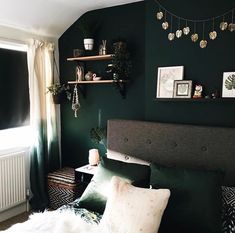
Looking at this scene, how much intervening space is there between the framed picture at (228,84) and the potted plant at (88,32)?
163 cm

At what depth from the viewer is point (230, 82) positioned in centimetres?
242

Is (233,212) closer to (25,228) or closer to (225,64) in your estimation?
(225,64)

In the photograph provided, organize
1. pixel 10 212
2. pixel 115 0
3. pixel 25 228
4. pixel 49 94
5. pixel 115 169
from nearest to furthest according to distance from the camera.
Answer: pixel 25 228, pixel 115 169, pixel 115 0, pixel 10 212, pixel 49 94

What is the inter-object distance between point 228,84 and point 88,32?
1.76 meters

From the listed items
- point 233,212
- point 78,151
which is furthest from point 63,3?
point 233,212

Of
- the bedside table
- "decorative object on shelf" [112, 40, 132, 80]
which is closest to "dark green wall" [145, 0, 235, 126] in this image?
"decorative object on shelf" [112, 40, 132, 80]

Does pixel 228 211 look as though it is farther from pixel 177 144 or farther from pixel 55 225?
pixel 55 225

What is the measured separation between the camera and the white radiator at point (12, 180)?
3125mm

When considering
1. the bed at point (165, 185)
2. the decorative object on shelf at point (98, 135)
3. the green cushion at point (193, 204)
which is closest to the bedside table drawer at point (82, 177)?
the decorative object on shelf at point (98, 135)

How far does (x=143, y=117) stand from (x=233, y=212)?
146cm

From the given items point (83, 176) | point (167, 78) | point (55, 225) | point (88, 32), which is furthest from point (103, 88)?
point (55, 225)

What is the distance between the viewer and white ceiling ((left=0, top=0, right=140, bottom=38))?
297 centimetres

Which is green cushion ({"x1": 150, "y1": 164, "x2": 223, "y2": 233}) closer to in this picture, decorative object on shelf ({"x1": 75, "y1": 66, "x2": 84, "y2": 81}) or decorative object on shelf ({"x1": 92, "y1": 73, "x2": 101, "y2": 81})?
decorative object on shelf ({"x1": 92, "y1": 73, "x2": 101, "y2": 81})

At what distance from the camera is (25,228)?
6.51 ft
